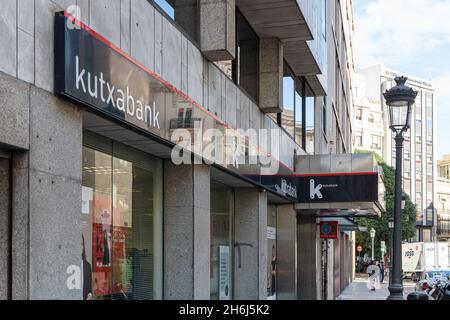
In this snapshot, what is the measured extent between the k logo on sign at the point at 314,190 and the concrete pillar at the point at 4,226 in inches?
582

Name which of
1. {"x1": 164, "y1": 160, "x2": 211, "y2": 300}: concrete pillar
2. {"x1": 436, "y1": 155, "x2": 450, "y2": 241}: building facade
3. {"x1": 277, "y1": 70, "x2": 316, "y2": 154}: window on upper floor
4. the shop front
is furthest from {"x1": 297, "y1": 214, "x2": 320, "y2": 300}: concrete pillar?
{"x1": 436, "y1": 155, "x2": 450, "y2": 241}: building facade

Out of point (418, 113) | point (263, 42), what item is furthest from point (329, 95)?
point (418, 113)

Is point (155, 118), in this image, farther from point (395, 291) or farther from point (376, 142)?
point (376, 142)

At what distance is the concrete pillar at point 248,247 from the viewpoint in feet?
51.0

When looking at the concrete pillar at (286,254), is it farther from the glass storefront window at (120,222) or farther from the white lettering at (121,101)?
the white lettering at (121,101)

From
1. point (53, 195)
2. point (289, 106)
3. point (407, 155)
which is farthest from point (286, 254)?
point (407, 155)

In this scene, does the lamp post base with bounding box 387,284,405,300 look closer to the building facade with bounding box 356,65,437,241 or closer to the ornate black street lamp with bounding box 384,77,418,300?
the ornate black street lamp with bounding box 384,77,418,300

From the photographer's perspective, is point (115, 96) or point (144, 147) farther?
point (144, 147)

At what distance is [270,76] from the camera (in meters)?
16.9

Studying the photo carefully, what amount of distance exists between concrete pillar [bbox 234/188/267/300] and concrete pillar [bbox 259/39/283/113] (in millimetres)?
2139

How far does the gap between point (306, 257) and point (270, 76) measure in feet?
30.0

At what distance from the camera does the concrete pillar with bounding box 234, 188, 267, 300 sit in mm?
15547

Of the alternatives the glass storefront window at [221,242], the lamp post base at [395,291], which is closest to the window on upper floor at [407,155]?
the glass storefront window at [221,242]
